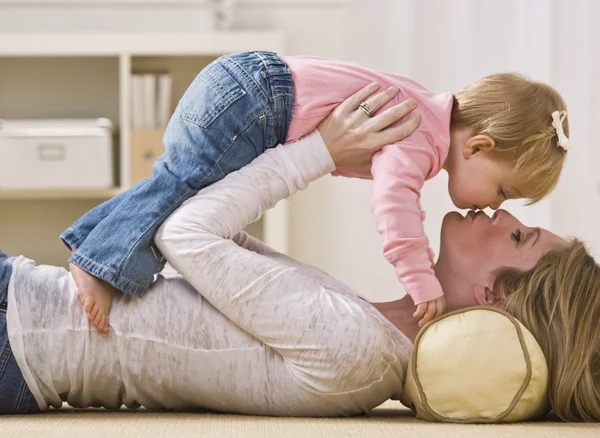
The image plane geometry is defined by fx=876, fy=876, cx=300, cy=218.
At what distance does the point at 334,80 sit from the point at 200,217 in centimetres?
36

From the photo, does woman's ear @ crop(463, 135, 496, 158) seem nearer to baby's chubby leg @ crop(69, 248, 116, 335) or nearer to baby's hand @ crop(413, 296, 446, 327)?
baby's hand @ crop(413, 296, 446, 327)

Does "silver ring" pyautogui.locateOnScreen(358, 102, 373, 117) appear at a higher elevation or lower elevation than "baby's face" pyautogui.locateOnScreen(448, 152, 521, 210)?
higher

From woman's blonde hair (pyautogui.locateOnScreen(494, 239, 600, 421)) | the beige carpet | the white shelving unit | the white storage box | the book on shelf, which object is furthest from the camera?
the white shelving unit

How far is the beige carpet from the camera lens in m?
1.15

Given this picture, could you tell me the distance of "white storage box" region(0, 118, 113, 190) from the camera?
3.01m

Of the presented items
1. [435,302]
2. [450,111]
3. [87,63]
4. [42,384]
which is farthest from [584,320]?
[87,63]

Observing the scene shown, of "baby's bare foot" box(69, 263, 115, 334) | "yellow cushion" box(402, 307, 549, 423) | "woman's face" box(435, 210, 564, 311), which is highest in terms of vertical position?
"woman's face" box(435, 210, 564, 311)

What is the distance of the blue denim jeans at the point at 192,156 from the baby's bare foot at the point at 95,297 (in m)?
0.02

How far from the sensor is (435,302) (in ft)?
4.42

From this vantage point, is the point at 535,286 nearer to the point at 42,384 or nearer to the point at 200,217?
the point at 200,217

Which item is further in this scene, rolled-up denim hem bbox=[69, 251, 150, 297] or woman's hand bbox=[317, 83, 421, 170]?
woman's hand bbox=[317, 83, 421, 170]

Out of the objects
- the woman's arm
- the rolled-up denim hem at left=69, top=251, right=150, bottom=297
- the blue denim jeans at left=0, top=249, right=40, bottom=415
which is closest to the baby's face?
the woman's arm

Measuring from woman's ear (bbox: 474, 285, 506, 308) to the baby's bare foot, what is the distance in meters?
0.56

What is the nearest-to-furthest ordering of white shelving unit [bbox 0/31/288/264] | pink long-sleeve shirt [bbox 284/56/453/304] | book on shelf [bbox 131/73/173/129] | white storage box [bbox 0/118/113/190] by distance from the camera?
1. pink long-sleeve shirt [bbox 284/56/453/304]
2. white storage box [bbox 0/118/113/190]
3. book on shelf [bbox 131/73/173/129]
4. white shelving unit [bbox 0/31/288/264]
